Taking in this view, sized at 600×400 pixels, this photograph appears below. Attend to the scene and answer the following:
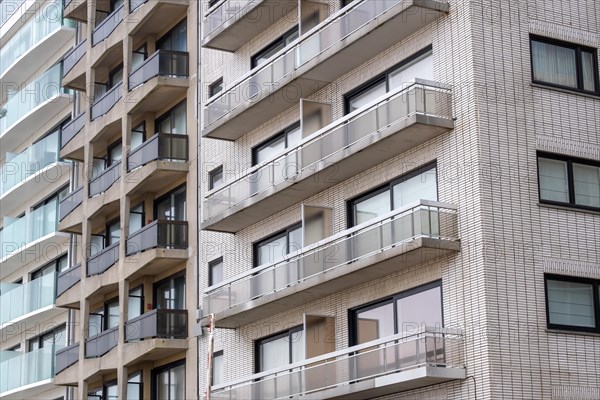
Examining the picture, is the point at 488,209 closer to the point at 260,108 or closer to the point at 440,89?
the point at 440,89

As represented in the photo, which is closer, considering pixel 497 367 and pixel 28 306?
pixel 497 367

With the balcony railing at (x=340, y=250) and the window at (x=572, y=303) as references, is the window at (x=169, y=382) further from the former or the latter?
the window at (x=572, y=303)

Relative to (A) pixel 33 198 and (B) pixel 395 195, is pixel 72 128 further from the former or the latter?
(B) pixel 395 195

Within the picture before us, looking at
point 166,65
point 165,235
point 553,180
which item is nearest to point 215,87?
point 166,65

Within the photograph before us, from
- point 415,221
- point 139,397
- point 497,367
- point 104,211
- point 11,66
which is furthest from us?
point 11,66

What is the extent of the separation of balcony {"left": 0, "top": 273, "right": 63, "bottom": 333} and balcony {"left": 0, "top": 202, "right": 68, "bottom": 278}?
1246 millimetres

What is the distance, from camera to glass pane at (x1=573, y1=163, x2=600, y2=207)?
31844mm

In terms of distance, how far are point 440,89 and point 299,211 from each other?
286 inches

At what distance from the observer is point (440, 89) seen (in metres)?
31.9

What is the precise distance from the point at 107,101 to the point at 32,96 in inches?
409

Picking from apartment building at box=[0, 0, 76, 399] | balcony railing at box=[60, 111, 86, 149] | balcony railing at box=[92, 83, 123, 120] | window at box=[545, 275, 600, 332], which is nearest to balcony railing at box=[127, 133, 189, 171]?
balcony railing at box=[92, 83, 123, 120]

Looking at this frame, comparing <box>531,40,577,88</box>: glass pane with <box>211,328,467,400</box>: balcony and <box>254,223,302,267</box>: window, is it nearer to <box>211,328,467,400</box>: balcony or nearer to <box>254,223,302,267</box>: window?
<box>211,328,467,400</box>: balcony

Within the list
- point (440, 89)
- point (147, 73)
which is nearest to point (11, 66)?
point (147, 73)

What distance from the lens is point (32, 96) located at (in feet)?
189
